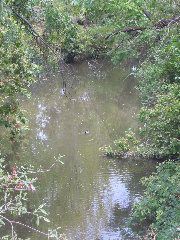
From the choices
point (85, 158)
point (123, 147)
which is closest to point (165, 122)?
point (123, 147)

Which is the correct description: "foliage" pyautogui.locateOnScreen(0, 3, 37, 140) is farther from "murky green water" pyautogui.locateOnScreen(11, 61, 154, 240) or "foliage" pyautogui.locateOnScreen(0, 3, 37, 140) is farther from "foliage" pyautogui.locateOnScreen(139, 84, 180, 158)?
"foliage" pyautogui.locateOnScreen(139, 84, 180, 158)

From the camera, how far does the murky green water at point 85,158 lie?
25.3 ft

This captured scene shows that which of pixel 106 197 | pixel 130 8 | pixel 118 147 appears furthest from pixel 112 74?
pixel 106 197

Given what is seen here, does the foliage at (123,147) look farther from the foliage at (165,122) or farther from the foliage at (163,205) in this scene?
the foliage at (163,205)

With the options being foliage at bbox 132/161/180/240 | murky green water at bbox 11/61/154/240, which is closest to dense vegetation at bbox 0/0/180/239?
foliage at bbox 132/161/180/240

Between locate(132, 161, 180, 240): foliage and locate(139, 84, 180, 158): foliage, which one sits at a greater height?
locate(139, 84, 180, 158): foliage

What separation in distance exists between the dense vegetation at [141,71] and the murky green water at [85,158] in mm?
537

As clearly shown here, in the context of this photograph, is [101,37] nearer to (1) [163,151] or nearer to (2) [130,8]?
(2) [130,8]

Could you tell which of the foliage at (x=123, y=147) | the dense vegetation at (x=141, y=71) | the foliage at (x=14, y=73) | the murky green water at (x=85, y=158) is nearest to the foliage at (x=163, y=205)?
the dense vegetation at (x=141, y=71)

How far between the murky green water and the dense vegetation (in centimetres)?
54

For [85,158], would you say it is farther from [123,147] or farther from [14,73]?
[14,73]

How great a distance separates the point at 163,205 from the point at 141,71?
200 inches

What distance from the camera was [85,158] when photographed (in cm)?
1055

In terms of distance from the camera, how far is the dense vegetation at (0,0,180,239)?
5938 millimetres
